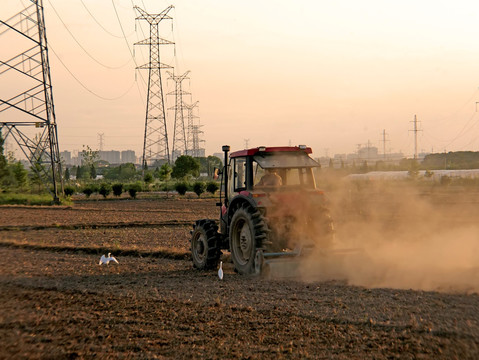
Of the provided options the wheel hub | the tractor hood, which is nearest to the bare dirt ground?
the wheel hub

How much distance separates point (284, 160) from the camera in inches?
436

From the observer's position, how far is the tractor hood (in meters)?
10.9

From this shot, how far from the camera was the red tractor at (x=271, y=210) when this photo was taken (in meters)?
10.3

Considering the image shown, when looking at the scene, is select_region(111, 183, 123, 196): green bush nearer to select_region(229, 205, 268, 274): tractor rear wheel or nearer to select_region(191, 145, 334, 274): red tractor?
select_region(191, 145, 334, 274): red tractor

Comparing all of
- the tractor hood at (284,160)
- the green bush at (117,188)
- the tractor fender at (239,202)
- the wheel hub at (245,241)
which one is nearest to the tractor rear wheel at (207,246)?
the tractor fender at (239,202)

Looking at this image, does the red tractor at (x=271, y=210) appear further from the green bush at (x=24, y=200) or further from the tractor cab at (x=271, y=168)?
the green bush at (x=24, y=200)

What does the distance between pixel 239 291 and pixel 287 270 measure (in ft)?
4.32

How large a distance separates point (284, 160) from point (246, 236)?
1.90 metres

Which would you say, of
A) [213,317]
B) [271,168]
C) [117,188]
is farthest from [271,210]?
[117,188]

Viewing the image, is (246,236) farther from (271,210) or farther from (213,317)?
(213,317)

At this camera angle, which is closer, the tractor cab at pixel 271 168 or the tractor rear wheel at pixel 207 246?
→ the tractor cab at pixel 271 168

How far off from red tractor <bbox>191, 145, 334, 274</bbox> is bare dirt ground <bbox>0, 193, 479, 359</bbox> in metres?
0.64

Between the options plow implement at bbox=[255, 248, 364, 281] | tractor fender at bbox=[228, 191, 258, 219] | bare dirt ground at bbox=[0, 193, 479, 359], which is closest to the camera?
bare dirt ground at bbox=[0, 193, 479, 359]

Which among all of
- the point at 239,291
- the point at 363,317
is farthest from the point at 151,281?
the point at 363,317
